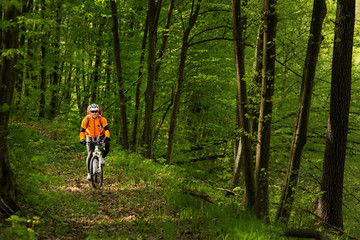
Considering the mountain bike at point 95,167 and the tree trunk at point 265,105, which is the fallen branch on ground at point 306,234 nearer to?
the tree trunk at point 265,105

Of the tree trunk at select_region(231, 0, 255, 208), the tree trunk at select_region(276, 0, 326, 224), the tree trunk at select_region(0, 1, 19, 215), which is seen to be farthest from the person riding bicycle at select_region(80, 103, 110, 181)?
the tree trunk at select_region(276, 0, 326, 224)

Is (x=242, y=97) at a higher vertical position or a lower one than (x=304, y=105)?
higher

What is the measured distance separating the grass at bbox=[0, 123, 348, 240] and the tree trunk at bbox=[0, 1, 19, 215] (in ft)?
0.86

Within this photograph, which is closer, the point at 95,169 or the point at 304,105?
the point at 304,105

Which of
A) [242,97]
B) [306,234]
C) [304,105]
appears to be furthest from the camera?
[242,97]

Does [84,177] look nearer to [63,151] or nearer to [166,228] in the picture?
[63,151]

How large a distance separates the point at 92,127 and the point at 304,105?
17.6ft

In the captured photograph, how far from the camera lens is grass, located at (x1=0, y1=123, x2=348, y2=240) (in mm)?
5254

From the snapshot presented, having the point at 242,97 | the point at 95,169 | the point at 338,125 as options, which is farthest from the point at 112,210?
the point at 338,125

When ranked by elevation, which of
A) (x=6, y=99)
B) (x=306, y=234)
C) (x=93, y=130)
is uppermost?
(x=6, y=99)

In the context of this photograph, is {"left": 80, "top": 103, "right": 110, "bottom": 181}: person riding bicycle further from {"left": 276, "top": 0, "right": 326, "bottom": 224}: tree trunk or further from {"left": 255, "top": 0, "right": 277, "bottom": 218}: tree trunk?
{"left": 276, "top": 0, "right": 326, "bottom": 224}: tree trunk

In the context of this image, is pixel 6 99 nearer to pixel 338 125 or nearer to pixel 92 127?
pixel 92 127

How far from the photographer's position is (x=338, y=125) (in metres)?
9.92

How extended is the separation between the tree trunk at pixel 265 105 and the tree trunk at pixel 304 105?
1.46 feet
